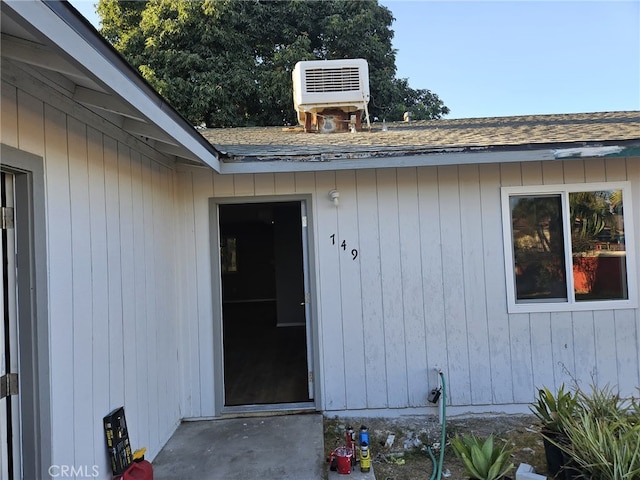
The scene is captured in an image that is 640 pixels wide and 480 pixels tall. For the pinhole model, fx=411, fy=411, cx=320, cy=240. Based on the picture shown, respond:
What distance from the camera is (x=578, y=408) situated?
2.86m

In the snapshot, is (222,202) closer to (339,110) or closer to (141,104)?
(141,104)

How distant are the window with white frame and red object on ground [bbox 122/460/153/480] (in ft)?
10.6

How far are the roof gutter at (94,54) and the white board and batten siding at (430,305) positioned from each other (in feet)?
5.88

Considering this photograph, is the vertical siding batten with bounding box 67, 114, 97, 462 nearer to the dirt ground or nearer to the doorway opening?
the doorway opening

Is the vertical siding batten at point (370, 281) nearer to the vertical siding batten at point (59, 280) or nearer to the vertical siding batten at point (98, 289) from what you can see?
the vertical siding batten at point (98, 289)

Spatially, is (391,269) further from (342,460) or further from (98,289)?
(98,289)

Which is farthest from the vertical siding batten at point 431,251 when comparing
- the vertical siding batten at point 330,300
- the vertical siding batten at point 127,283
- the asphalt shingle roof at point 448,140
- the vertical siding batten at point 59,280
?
the vertical siding batten at point 59,280

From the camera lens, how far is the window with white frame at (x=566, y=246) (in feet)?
12.6

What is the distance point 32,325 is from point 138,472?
3.95ft

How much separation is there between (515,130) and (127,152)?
12.8 ft

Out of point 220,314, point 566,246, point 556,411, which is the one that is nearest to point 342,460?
point 556,411

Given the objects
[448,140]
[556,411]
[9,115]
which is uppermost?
[448,140]

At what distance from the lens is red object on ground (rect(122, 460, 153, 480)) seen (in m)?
2.44

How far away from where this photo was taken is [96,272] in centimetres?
245
